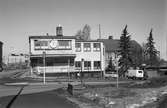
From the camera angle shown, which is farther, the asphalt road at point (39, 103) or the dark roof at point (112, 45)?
the dark roof at point (112, 45)

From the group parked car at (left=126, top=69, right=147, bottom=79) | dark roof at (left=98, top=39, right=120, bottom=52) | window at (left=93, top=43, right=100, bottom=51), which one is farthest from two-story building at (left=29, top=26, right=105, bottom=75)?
dark roof at (left=98, top=39, right=120, bottom=52)

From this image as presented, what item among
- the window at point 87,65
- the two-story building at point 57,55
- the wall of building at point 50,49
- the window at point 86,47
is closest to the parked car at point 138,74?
the two-story building at point 57,55

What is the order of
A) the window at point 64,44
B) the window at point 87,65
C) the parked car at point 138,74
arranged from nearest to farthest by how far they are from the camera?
the parked car at point 138,74, the window at point 64,44, the window at point 87,65

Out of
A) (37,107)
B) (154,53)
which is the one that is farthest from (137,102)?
(154,53)

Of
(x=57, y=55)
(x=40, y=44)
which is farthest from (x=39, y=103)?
(x=40, y=44)

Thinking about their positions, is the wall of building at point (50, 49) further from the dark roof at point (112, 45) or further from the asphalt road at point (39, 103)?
the asphalt road at point (39, 103)

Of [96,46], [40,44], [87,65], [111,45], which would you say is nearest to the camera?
[40,44]

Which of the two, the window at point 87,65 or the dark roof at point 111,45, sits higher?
the dark roof at point 111,45

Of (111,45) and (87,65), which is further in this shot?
(111,45)

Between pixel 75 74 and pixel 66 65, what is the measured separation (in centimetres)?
304

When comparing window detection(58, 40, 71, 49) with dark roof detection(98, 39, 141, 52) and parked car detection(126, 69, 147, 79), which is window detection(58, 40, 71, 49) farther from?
dark roof detection(98, 39, 141, 52)

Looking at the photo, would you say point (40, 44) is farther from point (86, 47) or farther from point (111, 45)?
point (111, 45)

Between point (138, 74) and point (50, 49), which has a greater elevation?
point (50, 49)

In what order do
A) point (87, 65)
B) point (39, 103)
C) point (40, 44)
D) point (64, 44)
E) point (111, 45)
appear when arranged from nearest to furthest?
1. point (39, 103)
2. point (40, 44)
3. point (64, 44)
4. point (87, 65)
5. point (111, 45)
